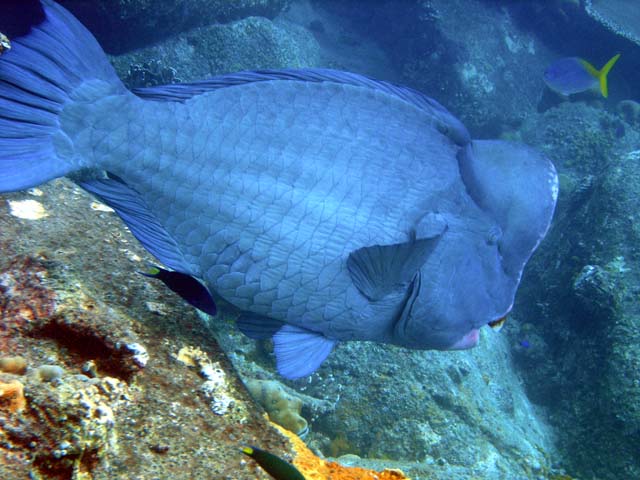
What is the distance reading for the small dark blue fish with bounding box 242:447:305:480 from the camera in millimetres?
1696

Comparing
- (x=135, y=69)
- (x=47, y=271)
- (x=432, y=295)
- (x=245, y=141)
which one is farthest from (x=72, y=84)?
(x=135, y=69)

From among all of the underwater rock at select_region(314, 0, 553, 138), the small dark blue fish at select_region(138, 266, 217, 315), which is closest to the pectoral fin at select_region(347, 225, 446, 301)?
the small dark blue fish at select_region(138, 266, 217, 315)

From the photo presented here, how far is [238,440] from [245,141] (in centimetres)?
134

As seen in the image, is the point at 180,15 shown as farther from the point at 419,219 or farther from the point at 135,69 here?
the point at 419,219

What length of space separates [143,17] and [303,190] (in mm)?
6841

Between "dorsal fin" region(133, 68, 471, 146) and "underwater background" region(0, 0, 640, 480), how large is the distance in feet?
3.63

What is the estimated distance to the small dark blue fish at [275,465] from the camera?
1696 millimetres

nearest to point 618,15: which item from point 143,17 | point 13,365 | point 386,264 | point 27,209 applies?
point 143,17

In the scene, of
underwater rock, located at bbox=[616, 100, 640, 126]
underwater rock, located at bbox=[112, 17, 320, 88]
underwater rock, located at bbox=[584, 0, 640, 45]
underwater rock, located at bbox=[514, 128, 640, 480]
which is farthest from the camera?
underwater rock, located at bbox=[584, 0, 640, 45]

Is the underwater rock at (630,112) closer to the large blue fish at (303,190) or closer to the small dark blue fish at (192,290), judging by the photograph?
the large blue fish at (303,190)

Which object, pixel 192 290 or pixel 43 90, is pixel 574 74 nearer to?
pixel 192 290

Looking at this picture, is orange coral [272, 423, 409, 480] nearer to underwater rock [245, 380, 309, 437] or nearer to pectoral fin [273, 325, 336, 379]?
pectoral fin [273, 325, 336, 379]

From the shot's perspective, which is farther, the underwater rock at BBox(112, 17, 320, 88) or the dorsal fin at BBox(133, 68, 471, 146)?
the underwater rock at BBox(112, 17, 320, 88)

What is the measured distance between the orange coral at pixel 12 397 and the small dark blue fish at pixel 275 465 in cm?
79
